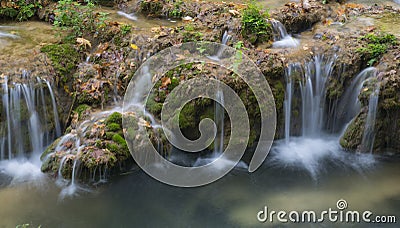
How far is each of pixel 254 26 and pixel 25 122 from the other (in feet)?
17.2

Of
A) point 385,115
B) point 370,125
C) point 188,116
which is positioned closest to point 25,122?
point 188,116

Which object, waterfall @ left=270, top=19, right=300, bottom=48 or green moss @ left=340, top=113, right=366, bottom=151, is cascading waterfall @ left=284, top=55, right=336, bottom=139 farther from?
waterfall @ left=270, top=19, right=300, bottom=48

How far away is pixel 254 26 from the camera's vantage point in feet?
29.1

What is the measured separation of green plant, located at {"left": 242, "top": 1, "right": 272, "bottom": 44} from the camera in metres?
8.85

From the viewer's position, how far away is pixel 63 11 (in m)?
9.58

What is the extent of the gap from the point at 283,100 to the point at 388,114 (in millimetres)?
2081

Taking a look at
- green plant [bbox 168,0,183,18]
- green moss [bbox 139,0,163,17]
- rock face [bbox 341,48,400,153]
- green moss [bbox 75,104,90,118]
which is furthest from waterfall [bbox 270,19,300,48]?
green moss [bbox 75,104,90,118]

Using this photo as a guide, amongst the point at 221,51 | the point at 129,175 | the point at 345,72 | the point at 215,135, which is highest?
the point at 221,51

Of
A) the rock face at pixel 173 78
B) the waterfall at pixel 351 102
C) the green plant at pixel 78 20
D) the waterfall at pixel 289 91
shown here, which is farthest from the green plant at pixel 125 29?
the waterfall at pixel 351 102

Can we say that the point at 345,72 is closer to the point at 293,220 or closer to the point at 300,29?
the point at 300,29

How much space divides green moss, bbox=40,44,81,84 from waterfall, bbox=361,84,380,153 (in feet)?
20.3

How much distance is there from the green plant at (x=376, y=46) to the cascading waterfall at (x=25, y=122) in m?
6.53

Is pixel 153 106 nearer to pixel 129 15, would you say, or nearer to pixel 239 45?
pixel 239 45

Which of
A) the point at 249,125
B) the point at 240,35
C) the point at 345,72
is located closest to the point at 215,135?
the point at 249,125
